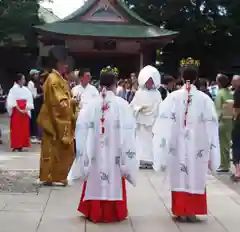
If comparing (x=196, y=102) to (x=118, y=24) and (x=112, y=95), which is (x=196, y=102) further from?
(x=118, y=24)

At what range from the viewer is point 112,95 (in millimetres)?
5703

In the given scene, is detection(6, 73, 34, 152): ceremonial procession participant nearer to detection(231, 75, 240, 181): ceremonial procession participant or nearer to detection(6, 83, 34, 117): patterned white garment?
detection(6, 83, 34, 117): patterned white garment

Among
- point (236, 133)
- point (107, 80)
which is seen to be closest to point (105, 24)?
point (236, 133)

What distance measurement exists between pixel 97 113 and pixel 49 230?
49.8 inches

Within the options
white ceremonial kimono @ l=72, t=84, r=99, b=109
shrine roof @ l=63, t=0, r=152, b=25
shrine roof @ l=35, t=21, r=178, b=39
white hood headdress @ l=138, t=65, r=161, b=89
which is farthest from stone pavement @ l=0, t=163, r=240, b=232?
shrine roof @ l=63, t=0, r=152, b=25

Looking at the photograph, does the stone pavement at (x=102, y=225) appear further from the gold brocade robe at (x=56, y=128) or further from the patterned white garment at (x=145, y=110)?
the patterned white garment at (x=145, y=110)

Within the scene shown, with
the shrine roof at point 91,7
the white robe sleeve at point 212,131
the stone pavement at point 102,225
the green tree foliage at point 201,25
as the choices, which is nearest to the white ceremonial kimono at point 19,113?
the stone pavement at point 102,225

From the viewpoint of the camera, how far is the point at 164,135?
18.7 ft

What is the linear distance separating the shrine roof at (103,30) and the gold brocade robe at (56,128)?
49.5 feet

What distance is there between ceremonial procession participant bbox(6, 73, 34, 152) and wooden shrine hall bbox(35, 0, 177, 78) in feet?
35.3

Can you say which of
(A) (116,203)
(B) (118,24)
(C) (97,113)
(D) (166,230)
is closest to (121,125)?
(C) (97,113)

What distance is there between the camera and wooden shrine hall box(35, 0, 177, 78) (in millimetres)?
22469

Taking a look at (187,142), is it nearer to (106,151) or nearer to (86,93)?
(106,151)

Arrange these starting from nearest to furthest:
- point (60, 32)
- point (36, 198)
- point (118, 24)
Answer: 1. point (36, 198)
2. point (60, 32)
3. point (118, 24)
